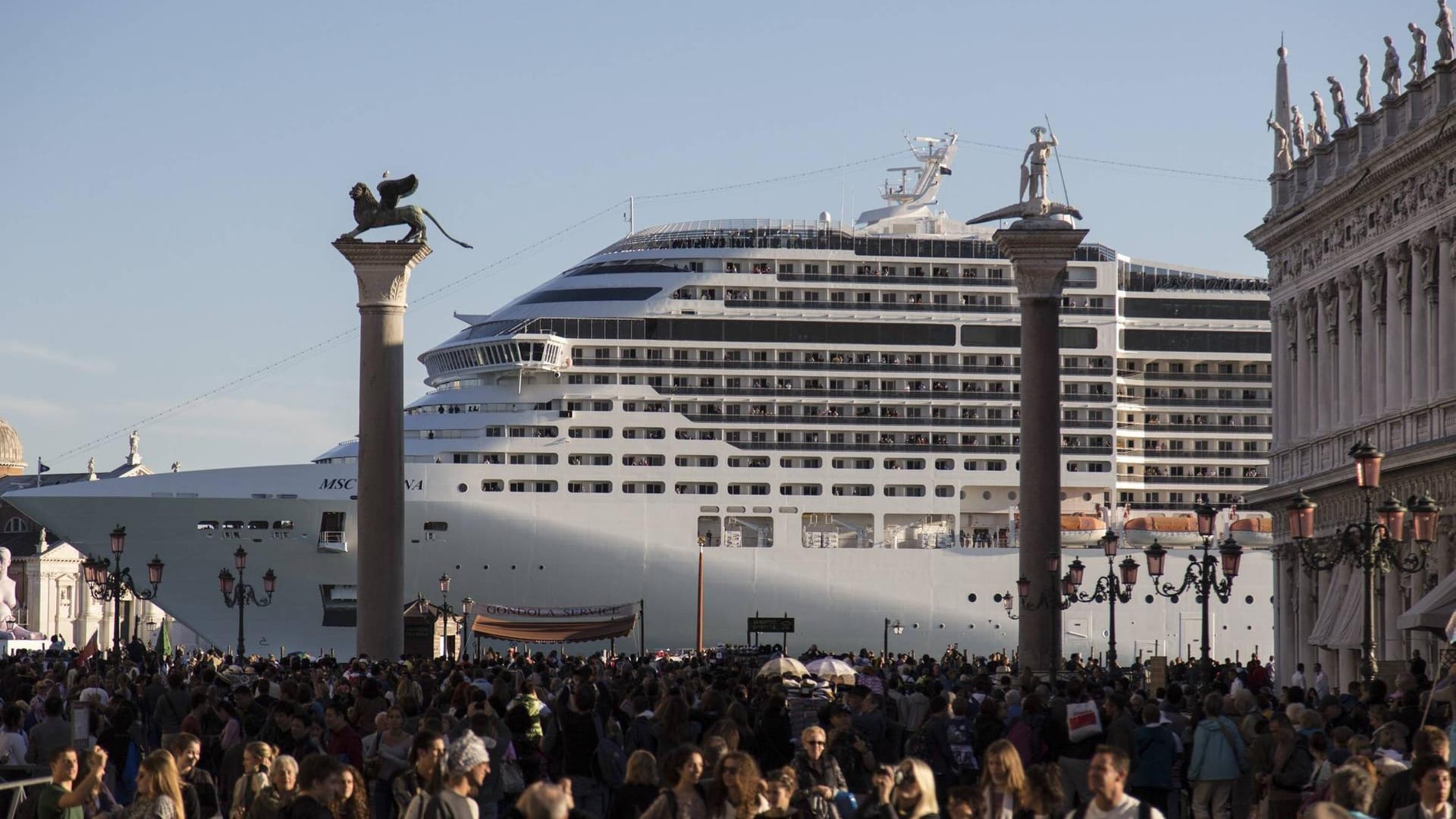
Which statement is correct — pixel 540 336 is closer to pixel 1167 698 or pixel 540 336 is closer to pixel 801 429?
pixel 801 429

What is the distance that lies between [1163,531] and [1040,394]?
1248 inches

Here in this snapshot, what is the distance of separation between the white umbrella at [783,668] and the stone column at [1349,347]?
15.2m

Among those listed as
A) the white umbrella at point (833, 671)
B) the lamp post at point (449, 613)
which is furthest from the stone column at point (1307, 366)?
the white umbrella at point (833, 671)

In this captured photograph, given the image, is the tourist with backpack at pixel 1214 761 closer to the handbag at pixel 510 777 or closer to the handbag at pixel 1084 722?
the handbag at pixel 1084 722

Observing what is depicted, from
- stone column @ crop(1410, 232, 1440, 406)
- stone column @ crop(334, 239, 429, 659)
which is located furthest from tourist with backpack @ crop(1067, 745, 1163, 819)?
stone column @ crop(1410, 232, 1440, 406)

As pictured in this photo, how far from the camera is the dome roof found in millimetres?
146250

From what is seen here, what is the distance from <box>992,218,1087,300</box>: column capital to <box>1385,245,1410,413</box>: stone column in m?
6.40

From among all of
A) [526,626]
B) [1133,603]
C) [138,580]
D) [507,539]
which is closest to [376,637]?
[526,626]

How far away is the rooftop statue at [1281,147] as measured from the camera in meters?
43.4

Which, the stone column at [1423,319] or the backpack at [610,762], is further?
the stone column at [1423,319]

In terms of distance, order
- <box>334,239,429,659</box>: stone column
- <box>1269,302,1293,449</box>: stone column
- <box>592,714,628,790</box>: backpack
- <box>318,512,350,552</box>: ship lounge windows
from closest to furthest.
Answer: <box>592,714,628,790</box>: backpack
<box>334,239,429,659</box>: stone column
<box>1269,302,1293,449</box>: stone column
<box>318,512,350,552</box>: ship lounge windows

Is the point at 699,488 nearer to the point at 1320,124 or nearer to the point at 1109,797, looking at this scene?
the point at 1320,124

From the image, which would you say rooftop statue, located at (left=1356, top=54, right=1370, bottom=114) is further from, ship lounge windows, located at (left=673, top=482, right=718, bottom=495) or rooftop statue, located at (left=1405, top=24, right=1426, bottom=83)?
ship lounge windows, located at (left=673, top=482, right=718, bottom=495)

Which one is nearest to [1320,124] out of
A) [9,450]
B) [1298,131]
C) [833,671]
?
[1298,131]
